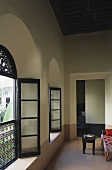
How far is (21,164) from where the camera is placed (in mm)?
3566

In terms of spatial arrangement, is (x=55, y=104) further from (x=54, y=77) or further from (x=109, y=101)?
(x=109, y=101)

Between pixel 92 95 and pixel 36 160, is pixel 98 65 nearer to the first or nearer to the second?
pixel 92 95

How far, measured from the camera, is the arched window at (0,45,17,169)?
366 centimetres

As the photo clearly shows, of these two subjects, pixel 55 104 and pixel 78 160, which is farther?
pixel 55 104

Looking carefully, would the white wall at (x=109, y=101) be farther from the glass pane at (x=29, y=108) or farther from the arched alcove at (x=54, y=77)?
the glass pane at (x=29, y=108)

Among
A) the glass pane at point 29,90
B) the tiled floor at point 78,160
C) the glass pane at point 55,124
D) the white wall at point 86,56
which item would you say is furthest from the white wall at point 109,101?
the glass pane at point 29,90

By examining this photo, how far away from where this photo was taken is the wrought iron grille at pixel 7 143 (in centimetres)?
360

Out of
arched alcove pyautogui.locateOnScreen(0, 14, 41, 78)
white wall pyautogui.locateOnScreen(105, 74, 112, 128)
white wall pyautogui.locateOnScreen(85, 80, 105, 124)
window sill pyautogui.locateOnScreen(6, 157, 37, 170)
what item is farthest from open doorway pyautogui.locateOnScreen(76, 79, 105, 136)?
window sill pyautogui.locateOnScreen(6, 157, 37, 170)

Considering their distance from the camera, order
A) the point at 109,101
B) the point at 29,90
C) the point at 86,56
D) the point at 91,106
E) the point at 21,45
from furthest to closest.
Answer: the point at 91,106, the point at 109,101, the point at 86,56, the point at 29,90, the point at 21,45

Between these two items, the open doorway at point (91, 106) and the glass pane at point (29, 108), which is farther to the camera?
the open doorway at point (91, 106)

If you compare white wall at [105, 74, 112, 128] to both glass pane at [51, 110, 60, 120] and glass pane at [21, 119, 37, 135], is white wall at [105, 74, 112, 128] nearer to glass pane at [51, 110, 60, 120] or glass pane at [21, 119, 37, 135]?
glass pane at [51, 110, 60, 120]

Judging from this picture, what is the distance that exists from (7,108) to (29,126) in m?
0.68

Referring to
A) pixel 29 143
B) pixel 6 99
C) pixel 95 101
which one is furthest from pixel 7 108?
pixel 95 101

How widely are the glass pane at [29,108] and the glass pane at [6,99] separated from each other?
286mm
